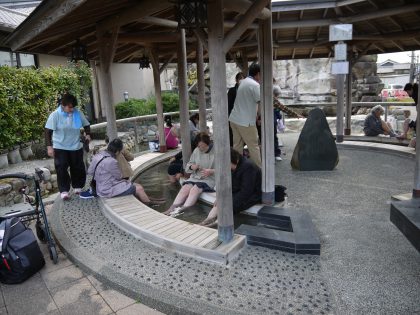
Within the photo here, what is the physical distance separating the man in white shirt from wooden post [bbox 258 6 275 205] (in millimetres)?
677

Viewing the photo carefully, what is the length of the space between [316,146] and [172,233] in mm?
3982

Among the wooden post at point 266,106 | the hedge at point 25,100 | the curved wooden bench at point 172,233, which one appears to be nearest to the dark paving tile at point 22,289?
the curved wooden bench at point 172,233

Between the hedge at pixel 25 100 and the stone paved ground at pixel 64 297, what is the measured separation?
4.50 meters

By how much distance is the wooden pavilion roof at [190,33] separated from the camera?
406 cm

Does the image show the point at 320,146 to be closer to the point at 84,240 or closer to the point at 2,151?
the point at 84,240

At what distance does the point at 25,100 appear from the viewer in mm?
7977

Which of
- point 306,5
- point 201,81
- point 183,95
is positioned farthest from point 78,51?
point 306,5

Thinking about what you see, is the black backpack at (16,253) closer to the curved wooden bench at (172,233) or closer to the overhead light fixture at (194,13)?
the curved wooden bench at (172,233)

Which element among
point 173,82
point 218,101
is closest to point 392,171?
point 218,101

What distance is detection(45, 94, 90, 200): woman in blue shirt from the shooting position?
545 cm

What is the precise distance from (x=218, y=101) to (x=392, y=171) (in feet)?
15.9

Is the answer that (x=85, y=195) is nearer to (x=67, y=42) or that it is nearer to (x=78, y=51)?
(x=78, y=51)

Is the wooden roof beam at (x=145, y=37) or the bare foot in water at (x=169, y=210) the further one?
the wooden roof beam at (x=145, y=37)

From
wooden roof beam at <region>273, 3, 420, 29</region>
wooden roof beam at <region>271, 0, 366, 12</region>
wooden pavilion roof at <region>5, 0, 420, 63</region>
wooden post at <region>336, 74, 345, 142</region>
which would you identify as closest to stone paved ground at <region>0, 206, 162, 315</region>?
wooden pavilion roof at <region>5, 0, 420, 63</region>
